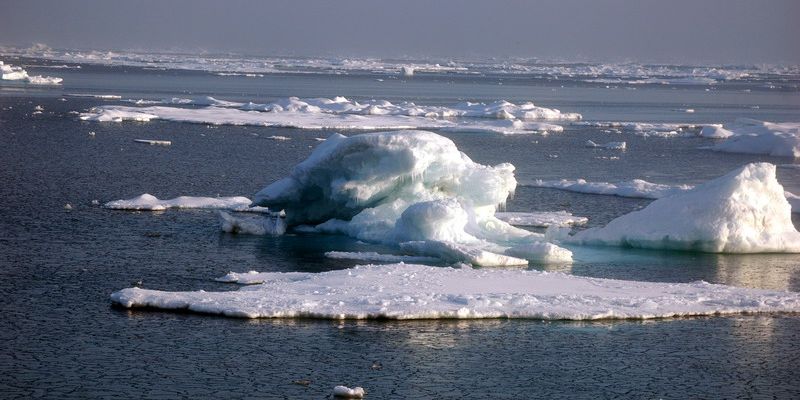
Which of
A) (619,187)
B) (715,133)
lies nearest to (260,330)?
(619,187)

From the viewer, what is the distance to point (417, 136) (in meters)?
18.5

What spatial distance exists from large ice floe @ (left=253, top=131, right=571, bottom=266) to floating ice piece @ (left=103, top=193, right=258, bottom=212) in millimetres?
1837

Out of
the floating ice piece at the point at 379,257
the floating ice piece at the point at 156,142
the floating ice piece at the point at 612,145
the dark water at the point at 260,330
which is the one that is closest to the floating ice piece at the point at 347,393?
the dark water at the point at 260,330

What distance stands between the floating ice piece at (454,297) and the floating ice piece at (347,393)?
263 cm

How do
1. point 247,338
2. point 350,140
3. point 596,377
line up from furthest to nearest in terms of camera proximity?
point 350,140, point 247,338, point 596,377

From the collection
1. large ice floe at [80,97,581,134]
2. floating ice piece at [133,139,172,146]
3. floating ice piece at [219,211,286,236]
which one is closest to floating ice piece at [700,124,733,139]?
large ice floe at [80,97,581,134]

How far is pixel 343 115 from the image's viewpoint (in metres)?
45.2

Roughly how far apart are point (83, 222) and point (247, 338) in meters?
7.75

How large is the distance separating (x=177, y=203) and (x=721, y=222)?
9587 millimetres

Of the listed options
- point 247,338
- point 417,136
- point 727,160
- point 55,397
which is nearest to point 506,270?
point 417,136

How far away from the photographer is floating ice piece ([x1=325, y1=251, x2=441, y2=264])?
16.7 meters

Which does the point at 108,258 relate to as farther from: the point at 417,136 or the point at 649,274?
the point at 649,274

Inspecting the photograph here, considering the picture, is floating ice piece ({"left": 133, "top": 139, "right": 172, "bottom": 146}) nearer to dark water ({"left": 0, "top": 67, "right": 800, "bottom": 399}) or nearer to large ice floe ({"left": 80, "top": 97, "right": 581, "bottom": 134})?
dark water ({"left": 0, "top": 67, "right": 800, "bottom": 399})

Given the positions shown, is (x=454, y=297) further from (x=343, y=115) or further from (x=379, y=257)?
(x=343, y=115)
